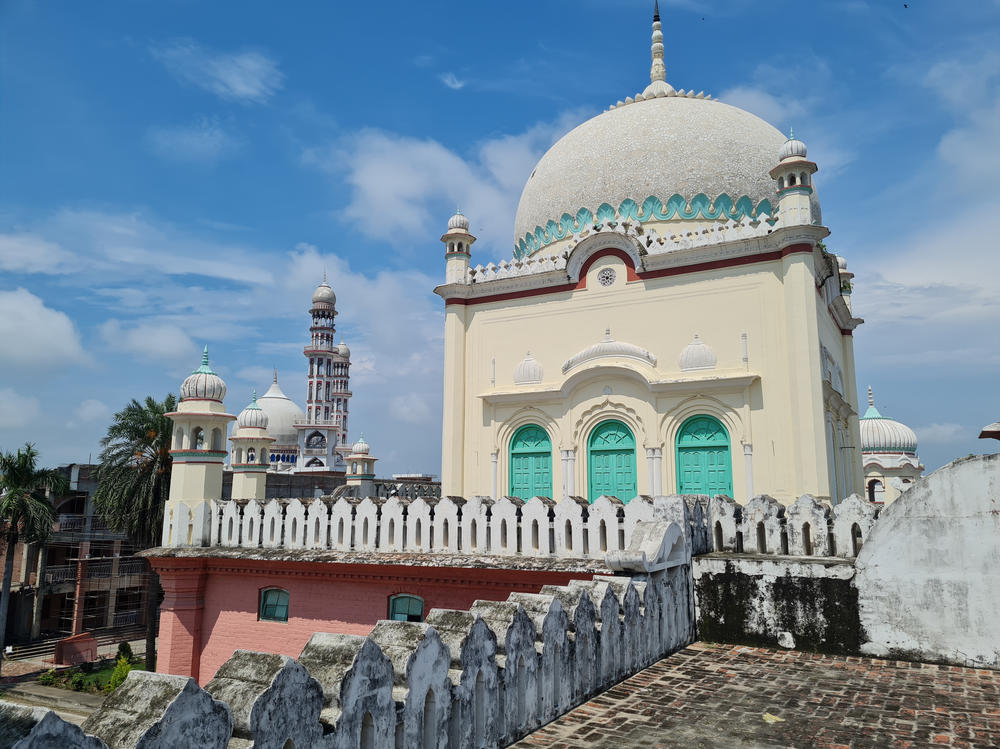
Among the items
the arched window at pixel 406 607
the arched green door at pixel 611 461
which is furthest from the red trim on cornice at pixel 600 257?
the arched window at pixel 406 607

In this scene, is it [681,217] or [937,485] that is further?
[681,217]

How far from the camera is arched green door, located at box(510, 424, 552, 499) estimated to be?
1566 cm

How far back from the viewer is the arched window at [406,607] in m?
10.7

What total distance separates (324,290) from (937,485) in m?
58.6

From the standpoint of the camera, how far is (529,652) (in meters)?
4.74

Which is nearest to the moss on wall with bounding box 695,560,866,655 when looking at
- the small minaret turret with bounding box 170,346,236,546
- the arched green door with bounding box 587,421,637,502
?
the arched green door with bounding box 587,421,637,502

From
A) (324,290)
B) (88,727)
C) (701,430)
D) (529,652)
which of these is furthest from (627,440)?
(324,290)

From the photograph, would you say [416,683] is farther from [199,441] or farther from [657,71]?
[657,71]

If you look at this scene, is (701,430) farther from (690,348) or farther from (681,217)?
(681,217)

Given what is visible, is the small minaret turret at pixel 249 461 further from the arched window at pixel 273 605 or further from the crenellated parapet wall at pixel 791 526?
the crenellated parapet wall at pixel 791 526

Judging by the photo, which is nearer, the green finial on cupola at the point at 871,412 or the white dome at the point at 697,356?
the white dome at the point at 697,356

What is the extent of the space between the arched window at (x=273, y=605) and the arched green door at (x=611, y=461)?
21.7ft

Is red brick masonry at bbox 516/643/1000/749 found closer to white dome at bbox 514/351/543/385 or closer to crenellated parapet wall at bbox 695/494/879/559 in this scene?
crenellated parapet wall at bbox 695/494/879/559

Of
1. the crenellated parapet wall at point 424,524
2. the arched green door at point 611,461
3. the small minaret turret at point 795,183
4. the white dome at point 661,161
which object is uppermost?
the white dome at point 661,161
